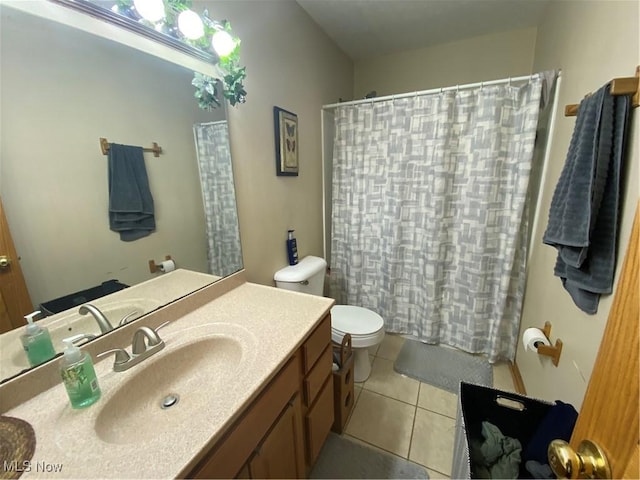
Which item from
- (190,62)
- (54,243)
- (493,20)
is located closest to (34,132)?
(54,243)

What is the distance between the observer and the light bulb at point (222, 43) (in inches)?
44.3

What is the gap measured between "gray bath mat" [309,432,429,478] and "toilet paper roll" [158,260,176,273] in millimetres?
1156

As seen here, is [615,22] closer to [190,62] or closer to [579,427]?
[579,427]

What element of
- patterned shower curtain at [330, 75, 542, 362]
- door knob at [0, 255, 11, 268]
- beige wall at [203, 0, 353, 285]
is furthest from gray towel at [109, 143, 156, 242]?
patterned shower curtain at [330, 75, 542, 362]

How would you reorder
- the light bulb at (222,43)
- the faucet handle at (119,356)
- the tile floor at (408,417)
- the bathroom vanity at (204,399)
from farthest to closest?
the tile floor at (408,417) → the light bulb at (222,43) → the faucet handle at (119,356) → the bathroom vanity at (204,399)

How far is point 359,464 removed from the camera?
4.24ft

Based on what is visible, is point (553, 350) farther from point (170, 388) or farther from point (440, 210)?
point (170, 388)

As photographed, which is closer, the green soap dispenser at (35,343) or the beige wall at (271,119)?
the green soap dispenser at (35,343)

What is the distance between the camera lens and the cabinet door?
79cm

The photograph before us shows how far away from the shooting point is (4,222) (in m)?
0.69

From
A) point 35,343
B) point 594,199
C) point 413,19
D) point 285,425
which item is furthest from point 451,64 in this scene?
point 35,343

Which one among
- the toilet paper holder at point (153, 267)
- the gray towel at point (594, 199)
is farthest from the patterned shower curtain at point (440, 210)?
the toilet paper holder at point (153, 267)

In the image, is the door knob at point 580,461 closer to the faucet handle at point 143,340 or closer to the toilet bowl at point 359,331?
the faucet handle at point 143,340

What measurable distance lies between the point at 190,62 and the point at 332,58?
1.49 meters
